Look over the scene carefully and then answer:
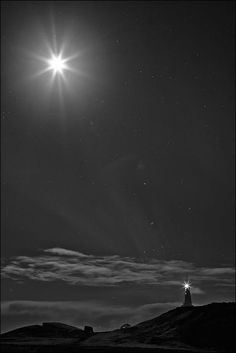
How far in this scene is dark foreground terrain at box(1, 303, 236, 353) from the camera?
60625 millimetres

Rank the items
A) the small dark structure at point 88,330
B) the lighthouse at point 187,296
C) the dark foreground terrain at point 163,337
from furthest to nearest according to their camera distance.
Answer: the lighthouse at point 187,296
the small dark structure at point 88,330
the dark foreground terrain at point 163,337

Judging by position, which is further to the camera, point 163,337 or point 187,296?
point 187,296

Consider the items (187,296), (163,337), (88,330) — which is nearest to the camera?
(163,337)

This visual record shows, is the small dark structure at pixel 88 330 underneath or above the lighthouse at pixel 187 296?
underneath

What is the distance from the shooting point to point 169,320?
2891 inches

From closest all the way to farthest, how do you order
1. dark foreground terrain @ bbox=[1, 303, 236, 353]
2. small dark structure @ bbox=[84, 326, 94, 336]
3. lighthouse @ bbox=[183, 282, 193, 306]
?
dark foreground terrain @ bbox=[1, 303, 236, 353] → small dark structure @ bbox=[84, 326, 94, 336] → lighthouse @ bbox=[183, 282, 193, 306]

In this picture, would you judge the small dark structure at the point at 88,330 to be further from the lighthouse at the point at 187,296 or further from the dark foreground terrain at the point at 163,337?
the lighthouse at the point at 187,296

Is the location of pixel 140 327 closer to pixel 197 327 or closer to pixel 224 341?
pixel 197 327

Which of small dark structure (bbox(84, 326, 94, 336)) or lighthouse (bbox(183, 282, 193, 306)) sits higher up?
lighthouse (bbox(183, 282, 193, 306))

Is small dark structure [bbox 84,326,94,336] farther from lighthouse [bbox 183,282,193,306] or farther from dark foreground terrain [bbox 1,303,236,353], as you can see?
lighthouse [bbox 183,282,193,306]

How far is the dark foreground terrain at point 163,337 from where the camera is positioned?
199 ft

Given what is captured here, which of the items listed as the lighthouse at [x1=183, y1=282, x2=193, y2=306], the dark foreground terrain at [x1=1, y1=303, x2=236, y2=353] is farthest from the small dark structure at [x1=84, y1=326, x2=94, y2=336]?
the lighthouse at [x1=183, y1=282, x2=193, y2=306]

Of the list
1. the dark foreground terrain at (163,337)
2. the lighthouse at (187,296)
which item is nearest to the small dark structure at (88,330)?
the dark foreground terrain at (163,337)

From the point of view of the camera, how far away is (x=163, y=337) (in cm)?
6500
